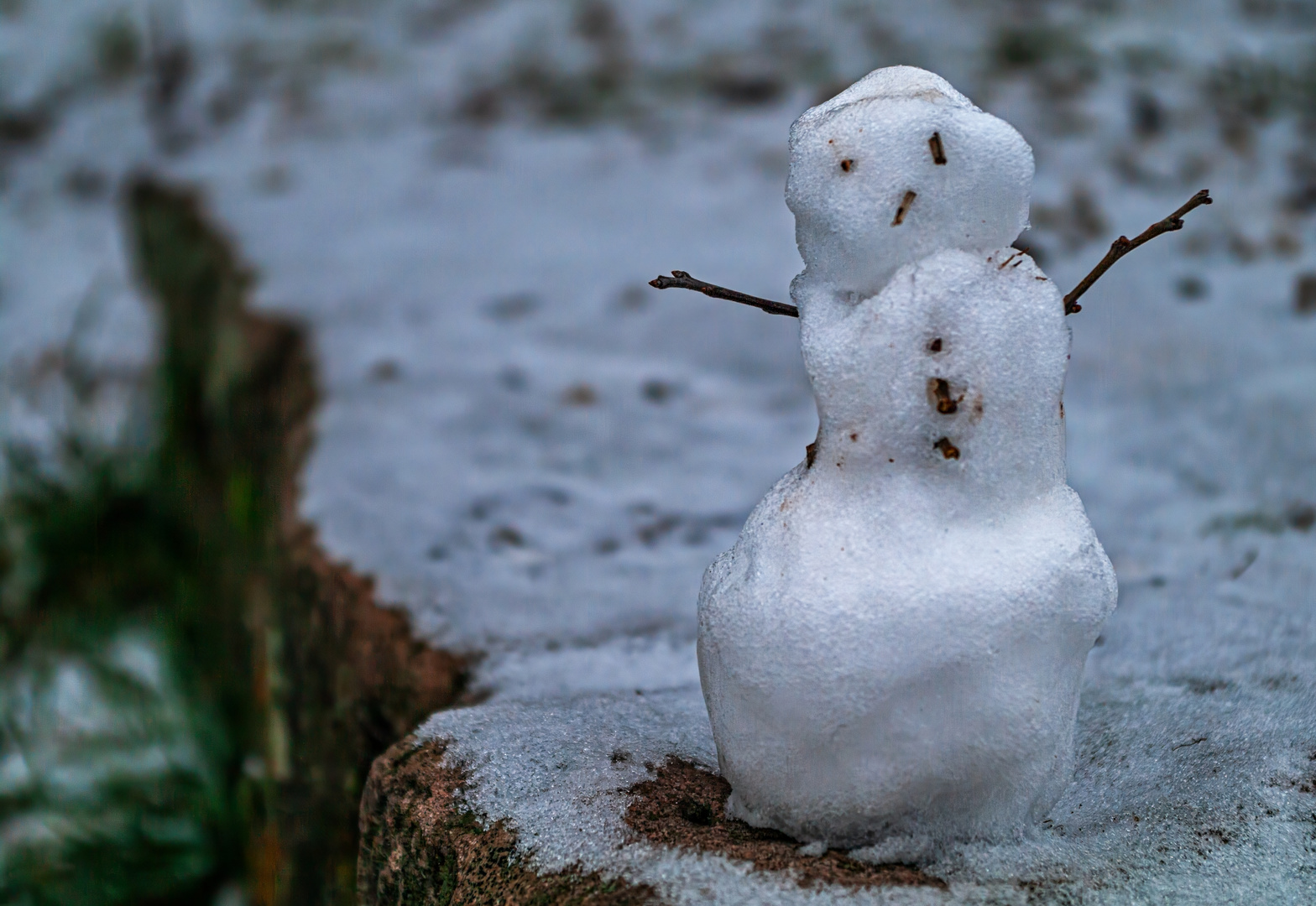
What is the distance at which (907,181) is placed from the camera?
732 mm

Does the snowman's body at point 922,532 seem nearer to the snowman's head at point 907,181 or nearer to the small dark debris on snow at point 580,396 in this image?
the snowman's head at point 907,181

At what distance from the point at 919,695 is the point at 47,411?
216 centimetres

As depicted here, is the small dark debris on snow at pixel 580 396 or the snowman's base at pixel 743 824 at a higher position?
the small dark debris on snow at pixel 580 396

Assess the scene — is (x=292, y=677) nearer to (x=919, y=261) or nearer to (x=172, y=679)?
(x=172, y=679)

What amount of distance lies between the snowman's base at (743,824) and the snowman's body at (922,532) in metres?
0.05

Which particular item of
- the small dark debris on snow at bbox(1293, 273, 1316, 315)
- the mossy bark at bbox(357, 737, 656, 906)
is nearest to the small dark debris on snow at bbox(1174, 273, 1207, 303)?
the small dark debris on snow at bbox(1293, 273, 1316, 315)

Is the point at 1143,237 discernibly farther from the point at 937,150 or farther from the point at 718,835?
the point at 718,835

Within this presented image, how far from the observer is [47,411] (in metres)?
2.38

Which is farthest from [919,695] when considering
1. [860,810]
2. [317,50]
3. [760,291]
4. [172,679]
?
[317,50]

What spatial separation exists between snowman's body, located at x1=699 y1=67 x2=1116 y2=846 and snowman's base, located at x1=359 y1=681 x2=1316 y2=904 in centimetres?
5

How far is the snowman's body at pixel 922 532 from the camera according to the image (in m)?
0.72

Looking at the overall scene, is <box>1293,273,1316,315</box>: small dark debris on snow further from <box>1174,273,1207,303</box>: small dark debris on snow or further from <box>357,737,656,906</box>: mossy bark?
<box>357,737,656,906</box>: mossy bark

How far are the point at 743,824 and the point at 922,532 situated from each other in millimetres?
243

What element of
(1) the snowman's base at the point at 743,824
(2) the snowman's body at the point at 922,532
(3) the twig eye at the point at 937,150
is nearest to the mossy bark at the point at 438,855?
(1) the snowman's base at the point at 743,824
